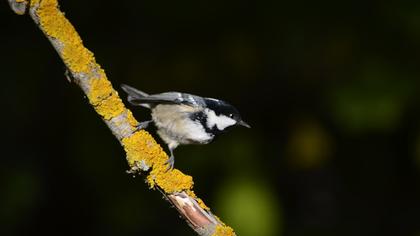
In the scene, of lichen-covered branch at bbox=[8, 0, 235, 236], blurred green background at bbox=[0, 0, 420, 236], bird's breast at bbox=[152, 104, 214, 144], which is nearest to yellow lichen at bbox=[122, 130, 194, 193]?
lichen-covered branch at bbox=[8, 0, 235, 236]

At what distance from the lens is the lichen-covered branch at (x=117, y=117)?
4.82ft

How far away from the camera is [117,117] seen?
1598 mm

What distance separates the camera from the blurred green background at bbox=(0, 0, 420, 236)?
2789mm

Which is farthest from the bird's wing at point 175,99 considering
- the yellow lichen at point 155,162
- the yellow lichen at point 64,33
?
the yellow lichen at point 64,33

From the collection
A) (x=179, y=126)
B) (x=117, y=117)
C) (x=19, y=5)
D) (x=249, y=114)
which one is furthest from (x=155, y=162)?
(x=249, y=114)

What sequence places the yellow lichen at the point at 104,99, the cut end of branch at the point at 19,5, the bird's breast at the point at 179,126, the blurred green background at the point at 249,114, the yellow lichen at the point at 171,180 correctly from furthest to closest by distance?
the blurred green background at the point at 249,114 < the bird's breast at the point at 179,126 < the yellow lichen at the point at 171,180 < the yellow lichen at the point at 104,99 < the cut end of branch at the point at 19,5

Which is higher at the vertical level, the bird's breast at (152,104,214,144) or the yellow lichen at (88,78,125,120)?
the yellow lichen at (88,78,125,120)

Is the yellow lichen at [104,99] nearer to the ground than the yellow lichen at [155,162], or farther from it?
farther from it

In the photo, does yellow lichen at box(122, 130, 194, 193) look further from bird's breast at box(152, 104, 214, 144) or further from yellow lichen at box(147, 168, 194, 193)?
bird's breast at box(152, 104, 214, 144)

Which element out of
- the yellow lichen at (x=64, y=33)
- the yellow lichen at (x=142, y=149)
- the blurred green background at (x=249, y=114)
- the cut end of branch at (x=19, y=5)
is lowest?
Answer: the blurred green background at (x=249, y=114)

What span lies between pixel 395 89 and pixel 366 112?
163 millimetres

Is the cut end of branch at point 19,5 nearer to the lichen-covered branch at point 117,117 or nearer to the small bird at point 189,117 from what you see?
the lichen-covered branch at point 117,117

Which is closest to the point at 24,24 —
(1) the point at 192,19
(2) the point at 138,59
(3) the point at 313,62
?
(2) the point at 138,59

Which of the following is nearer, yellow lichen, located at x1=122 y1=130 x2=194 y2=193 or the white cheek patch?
yellow lichen, located at x1=122 y1=130 x2=194 y2=193
